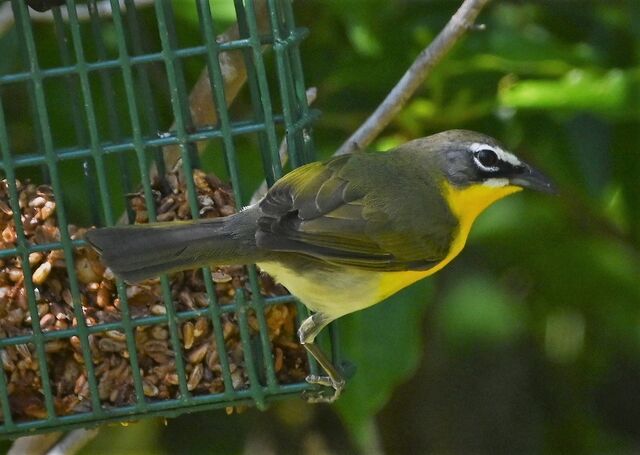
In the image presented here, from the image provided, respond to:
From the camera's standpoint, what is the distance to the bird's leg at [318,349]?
4137 mm

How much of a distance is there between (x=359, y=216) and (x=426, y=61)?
0.58m

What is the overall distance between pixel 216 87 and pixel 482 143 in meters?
→ 1.10

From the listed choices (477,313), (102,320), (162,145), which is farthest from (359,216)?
(477,313)

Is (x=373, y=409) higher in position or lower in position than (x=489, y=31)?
lower

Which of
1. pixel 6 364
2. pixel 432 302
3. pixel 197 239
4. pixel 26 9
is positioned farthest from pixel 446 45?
pixel 432 302

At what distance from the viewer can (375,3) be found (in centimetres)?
→ 540

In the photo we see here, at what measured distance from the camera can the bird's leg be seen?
4.14 meters

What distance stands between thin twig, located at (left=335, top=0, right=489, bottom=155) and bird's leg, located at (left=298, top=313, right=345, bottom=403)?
0.73 metres

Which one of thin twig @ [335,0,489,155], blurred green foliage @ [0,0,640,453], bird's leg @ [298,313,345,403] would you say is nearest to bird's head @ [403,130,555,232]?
thin twig @ [335,0,489,155]

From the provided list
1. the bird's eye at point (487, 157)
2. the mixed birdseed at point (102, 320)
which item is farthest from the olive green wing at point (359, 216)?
the mixed birdseed at point (102, 320)

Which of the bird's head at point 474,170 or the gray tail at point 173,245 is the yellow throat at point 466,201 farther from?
the gray tail at point 173,245

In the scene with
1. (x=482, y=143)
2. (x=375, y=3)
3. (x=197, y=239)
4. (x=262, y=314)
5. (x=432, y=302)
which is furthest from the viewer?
(x=432, y=302)

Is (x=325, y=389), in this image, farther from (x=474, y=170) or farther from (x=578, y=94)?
(x=578, y=94)

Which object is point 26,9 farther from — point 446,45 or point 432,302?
point 432,302
